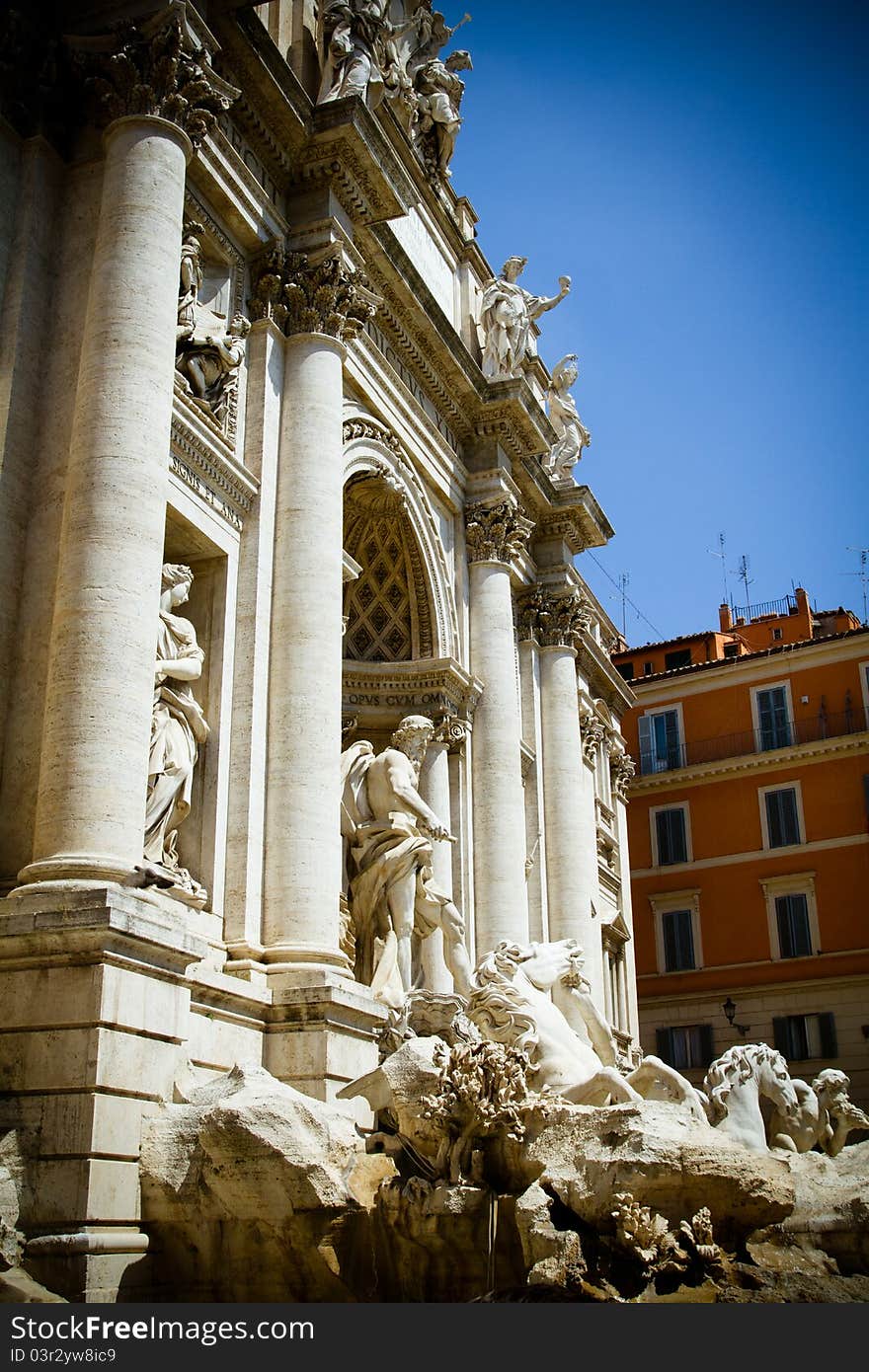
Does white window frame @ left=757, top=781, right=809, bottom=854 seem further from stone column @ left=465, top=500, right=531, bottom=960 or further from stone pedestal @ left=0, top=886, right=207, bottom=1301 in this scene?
stone pedestal @ left=0, top=886, right=207, bottom=1301

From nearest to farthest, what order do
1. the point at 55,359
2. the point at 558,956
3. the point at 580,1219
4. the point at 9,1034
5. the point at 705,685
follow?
the point at 580,1219 → the point at 9,1034 → the point at 55,359 → the point at 558,956 → the point at 705,685

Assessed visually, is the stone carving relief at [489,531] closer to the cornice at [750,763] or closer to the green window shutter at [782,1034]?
the cornice at [750,763]

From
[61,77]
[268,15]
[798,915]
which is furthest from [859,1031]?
[61,77]

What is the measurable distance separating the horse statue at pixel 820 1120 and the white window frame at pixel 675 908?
17.5 metres

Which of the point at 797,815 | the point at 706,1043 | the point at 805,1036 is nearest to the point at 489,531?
the point at 797,815

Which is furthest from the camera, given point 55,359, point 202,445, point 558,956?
point 558,956

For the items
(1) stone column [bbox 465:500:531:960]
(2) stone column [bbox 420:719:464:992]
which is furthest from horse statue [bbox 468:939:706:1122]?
(1) stone column [bbox 465:500:531:960]

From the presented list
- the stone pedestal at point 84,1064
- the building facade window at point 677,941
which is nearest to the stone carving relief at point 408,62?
the stone pedestal at point 84,1064

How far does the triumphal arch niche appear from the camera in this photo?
8.76 m

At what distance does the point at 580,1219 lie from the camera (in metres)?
7.92

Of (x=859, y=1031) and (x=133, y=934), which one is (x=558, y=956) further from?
(x=859, y=1031)

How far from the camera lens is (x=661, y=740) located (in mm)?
35000

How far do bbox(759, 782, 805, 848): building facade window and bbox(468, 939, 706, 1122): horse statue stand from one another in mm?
19957

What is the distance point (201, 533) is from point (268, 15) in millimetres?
6827
